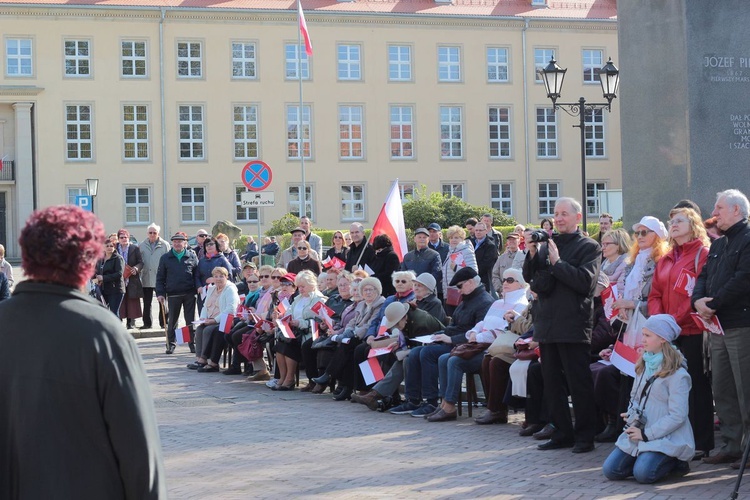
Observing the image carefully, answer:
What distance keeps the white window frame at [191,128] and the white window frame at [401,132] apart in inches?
379

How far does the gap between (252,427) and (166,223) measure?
4574 cm

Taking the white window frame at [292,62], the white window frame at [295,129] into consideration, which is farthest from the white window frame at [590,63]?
the white window frame at [295,129]

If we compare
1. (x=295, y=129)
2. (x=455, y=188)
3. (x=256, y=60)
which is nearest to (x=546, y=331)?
(x=256, y=60)

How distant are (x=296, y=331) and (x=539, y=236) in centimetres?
654

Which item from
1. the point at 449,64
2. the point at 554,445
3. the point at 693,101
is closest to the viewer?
the point at 554,445

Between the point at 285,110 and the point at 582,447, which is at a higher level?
the point at 285,110

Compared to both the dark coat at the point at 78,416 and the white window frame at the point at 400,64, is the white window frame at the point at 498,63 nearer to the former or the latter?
the white window frame at the point at 400,64

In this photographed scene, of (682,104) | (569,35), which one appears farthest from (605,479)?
(569,35)

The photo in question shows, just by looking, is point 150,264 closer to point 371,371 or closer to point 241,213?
point 371,371

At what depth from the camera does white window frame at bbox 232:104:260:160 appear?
189 feet

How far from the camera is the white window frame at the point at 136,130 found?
56094mm

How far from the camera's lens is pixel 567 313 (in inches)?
380

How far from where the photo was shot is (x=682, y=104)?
13477 millimetres

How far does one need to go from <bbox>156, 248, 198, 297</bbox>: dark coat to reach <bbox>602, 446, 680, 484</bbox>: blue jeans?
12621 millimetres
